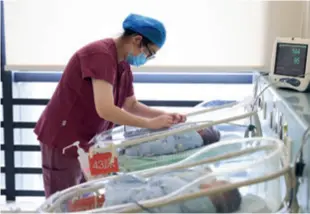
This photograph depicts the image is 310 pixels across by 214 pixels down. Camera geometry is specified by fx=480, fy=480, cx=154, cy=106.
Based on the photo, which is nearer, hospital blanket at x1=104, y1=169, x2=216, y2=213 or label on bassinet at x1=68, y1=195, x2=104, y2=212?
hospital blanket at x1=104, y1=169, x2=216, y2=213

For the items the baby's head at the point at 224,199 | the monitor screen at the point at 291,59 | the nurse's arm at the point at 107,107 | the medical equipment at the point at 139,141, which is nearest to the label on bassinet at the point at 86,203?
the medical equipment at the point at 139,141

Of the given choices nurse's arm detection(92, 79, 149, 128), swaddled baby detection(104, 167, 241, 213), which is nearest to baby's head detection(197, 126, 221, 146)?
nurse's arm detection(92, 79, 149, 128)

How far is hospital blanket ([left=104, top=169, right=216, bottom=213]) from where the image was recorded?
50.8 inches

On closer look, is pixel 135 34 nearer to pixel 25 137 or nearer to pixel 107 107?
pixel 107 107

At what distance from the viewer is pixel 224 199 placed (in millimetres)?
1304

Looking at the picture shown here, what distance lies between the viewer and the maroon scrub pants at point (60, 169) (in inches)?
84.9

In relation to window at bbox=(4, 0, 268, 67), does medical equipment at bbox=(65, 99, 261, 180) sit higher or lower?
lower

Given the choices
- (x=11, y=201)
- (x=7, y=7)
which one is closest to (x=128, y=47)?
(x=7, y=7)

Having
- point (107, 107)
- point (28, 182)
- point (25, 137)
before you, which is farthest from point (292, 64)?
point (28, 182)

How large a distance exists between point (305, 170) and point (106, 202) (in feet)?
1.87

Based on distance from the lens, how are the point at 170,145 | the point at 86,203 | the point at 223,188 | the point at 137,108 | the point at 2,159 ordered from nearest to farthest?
1. the point at 223,188
2. the point at 86,203
3. the point at 170,145
4. the point at 137,108
5. the point at 2,159

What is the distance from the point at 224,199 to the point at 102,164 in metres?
0.57

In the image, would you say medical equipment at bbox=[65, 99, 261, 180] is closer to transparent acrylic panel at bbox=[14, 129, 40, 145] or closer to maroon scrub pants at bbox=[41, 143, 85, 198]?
maroon scrub pants at bbox=[41, 143, 85, 198]

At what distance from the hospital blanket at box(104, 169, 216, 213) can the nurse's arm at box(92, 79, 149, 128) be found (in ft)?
1.48
